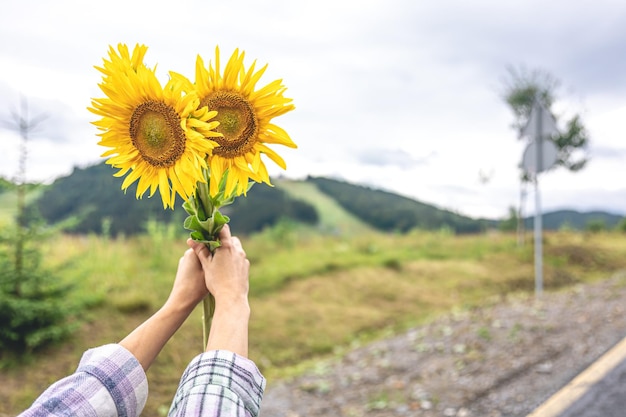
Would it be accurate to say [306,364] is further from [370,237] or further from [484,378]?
[370,237]

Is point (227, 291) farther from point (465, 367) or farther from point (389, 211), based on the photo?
point (389, 211)

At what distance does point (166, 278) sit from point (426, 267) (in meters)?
5.05

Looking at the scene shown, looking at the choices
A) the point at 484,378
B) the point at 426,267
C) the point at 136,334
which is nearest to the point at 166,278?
Answer: the point at 484,378

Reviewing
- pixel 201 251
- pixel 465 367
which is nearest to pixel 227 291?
pixel 201 251

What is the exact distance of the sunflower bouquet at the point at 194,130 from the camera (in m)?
1.40

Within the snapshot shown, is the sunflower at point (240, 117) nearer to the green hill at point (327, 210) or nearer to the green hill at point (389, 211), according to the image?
the green hill at point (327, 210)

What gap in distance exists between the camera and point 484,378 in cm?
452

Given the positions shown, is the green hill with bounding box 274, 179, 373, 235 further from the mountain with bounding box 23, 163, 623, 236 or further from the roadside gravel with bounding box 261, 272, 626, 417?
the roadside gravel with bounding box 261, 272, 626, 417

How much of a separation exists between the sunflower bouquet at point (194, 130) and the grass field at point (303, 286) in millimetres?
3414

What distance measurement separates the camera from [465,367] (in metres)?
4.84

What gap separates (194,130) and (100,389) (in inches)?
26.5

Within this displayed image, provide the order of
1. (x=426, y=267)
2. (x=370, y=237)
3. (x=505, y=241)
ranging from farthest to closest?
(x=505, y=241) → (x=370, y=237) → (x=426, y=267)

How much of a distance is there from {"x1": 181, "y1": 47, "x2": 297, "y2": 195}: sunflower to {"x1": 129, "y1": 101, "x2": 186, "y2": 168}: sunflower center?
3.9 inches

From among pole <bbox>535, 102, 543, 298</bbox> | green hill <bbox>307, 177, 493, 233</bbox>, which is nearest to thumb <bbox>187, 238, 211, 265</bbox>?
pole <bbox>535, 102, 543, 298</bbox>
